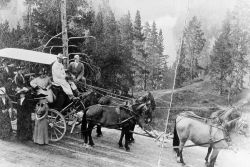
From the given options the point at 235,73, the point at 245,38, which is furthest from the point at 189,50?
the point at 245,38

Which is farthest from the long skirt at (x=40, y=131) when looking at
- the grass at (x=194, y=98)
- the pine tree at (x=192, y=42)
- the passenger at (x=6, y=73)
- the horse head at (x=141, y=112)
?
the pine tree at (x=192, y=42)

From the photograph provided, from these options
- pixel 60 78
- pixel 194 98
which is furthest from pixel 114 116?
pixel 194 98

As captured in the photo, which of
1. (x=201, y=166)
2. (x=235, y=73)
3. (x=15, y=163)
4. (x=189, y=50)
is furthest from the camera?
(x=189, y=50)

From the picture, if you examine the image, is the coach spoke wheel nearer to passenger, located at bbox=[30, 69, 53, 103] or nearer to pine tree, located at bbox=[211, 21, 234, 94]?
passenger, located at bbox=[30, 69, 53, 103]

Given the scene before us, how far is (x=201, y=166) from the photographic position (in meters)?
10.8

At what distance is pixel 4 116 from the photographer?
977 cm

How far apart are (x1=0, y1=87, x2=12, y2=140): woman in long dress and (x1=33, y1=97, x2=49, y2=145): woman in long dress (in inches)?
34.2

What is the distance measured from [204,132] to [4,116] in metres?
6.54

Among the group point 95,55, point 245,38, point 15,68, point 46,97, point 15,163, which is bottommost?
point 15,163

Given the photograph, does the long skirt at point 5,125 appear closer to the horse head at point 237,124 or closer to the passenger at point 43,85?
Result: the passenger at point 43,85

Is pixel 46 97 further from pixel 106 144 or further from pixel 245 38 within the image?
pixel 245 38

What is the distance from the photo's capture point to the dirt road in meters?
8.86

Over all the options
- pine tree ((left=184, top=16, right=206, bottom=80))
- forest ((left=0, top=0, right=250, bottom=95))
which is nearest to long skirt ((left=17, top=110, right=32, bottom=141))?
forest ((left=0, top=0, right=250, bottom=95))

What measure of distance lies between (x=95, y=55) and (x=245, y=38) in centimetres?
1624
